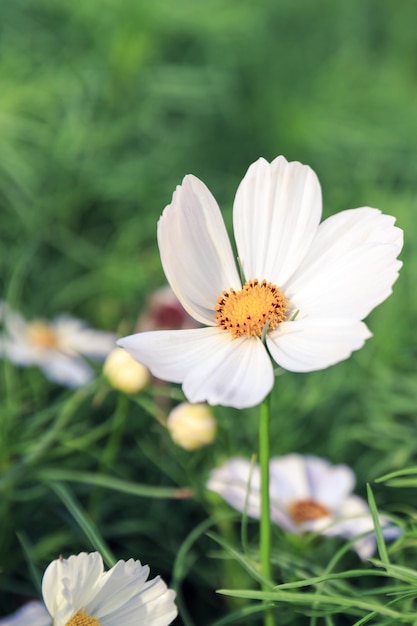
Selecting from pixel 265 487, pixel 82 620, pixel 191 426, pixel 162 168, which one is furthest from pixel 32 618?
pixel 162 168

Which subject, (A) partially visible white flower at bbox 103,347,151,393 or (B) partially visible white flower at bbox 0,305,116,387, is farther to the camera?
(B) partially visible white flower at bbox 0,305,116,387

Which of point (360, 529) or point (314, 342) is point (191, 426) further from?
point (314, 342)

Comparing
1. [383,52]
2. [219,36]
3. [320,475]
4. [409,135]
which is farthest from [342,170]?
[320,475]

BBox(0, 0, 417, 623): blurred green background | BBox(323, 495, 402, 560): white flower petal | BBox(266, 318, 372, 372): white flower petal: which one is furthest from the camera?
BBox(0, 0, 417, 623): blurred green background

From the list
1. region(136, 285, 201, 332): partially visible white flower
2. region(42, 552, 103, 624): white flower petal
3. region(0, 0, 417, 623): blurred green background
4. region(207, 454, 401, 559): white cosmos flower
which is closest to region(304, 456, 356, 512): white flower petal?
region(207, 454, 401, 559): white cosmos flower

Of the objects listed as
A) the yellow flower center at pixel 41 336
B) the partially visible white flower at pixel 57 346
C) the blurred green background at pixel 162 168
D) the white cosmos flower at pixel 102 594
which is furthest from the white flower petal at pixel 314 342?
the yellow flower center at pixel 41 336

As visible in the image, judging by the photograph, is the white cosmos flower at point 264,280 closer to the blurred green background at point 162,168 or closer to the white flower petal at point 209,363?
the white flower petal at point 209,363

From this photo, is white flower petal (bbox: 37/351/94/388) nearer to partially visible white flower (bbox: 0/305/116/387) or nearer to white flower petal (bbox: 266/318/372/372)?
partially visible white flower (bbox: 0/305/116/387)
